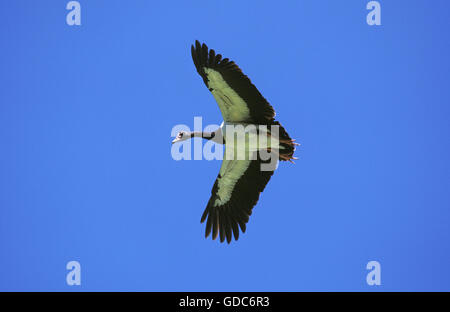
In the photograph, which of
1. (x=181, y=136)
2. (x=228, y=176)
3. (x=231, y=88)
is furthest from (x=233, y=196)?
(x=231, y=88)

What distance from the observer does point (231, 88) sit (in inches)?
498

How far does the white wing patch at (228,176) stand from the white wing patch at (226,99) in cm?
119

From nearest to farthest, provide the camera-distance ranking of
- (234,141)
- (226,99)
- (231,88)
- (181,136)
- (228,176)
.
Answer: (231,88)
(226,99)
(234,141)
(181,136)
(228,176)

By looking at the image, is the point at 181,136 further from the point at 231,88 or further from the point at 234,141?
the point at 231,88

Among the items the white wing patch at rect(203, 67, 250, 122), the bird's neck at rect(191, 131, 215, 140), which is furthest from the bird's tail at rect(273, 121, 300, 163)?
the bird's neck at rect(191, 131, 215, 140)

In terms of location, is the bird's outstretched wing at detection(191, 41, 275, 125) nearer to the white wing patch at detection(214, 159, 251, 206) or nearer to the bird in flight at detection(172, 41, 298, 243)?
→ the bird in flight at detection(172, 41, 298, 243)

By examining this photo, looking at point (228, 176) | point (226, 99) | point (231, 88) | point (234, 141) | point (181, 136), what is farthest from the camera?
point (228, 176)

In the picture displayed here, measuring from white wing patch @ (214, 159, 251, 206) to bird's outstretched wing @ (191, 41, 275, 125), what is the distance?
4.32 feet

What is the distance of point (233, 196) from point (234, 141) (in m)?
1.34

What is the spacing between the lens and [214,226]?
46.2 feet
